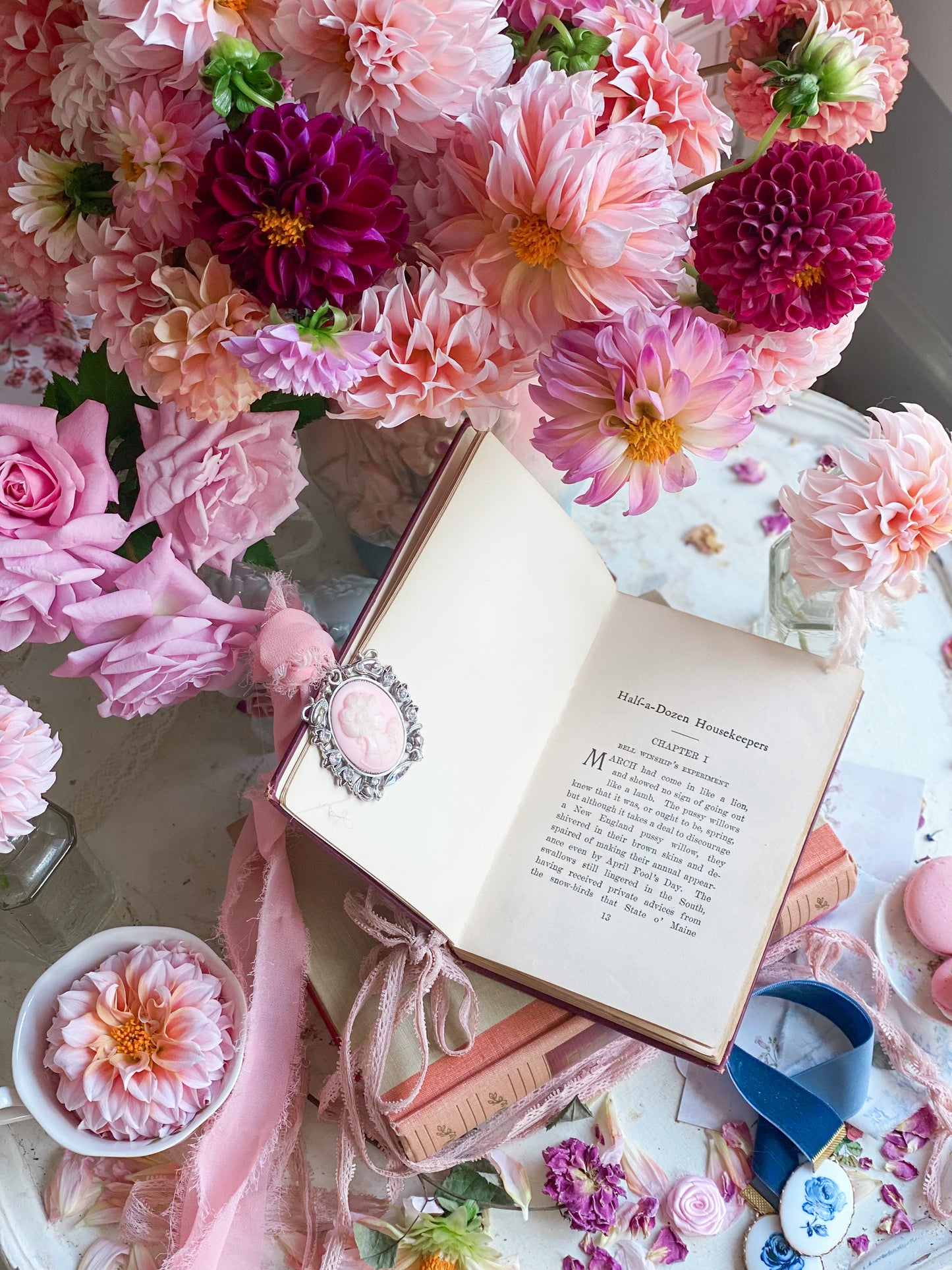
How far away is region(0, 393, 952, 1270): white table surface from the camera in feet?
2.15

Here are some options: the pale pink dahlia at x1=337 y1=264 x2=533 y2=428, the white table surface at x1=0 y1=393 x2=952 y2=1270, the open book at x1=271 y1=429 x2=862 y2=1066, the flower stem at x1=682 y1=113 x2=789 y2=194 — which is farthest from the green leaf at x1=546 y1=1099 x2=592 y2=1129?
the flower stem at x1=682 y1=113 x2=789 y2=194

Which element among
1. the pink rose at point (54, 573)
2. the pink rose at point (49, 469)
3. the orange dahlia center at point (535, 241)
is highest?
the orange dahlia center at point (535, 241)

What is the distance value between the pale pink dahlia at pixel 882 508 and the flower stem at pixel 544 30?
0.94 ft

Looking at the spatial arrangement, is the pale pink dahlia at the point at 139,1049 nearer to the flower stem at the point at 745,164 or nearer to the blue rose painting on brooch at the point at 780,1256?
the blue rose painting on brooch at the point at 780,1256

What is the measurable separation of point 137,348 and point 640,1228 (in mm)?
594

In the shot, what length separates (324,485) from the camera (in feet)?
2.55

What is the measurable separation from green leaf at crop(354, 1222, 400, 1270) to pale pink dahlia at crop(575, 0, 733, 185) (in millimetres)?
633

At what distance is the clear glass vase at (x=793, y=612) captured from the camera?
783 mm

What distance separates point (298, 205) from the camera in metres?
0.42

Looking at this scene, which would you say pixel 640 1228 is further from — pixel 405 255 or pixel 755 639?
pixel 405 255

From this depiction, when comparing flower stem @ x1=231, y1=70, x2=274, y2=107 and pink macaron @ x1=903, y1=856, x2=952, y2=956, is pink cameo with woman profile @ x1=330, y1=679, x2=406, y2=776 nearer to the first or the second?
flower stem @ x1=231, y1=70, x2=274, y2=107

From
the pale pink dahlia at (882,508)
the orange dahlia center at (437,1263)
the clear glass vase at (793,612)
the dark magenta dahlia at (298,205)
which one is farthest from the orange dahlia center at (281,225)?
the orange dahlia center at (437,1263)

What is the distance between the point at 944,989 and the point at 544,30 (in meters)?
0.65

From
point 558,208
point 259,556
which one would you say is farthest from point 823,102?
point 259,556
